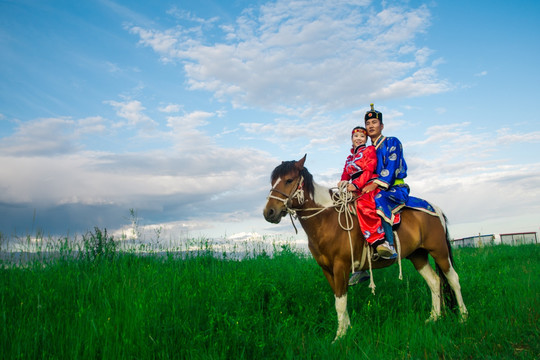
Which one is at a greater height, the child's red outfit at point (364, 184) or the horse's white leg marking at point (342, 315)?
the child's red outfit at point (364, 184)

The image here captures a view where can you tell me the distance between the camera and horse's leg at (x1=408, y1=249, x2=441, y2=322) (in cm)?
639

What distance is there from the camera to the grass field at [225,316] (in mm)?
4422

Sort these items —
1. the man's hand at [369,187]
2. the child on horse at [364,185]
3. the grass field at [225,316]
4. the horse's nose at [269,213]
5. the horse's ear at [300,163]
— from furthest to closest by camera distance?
the man's hand at [369,187] < the child on horse at [364,185] < the horse's ear at [300,163] < the horse's nose at [269,213] < the grass field at [225,316]

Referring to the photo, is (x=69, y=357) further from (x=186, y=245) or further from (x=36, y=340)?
(x=186, y=245)

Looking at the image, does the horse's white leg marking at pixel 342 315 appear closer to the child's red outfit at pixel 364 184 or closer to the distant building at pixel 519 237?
the child's red outfit at pixel 364 184

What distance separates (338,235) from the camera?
18.5ft

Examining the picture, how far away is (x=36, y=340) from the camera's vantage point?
4.48 metres

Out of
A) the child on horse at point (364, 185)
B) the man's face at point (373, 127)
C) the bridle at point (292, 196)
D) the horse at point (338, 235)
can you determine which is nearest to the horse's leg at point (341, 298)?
the horse at point (338, 235)

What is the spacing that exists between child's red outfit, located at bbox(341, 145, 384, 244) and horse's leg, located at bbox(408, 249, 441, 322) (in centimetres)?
149

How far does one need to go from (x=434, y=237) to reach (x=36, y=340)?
6.22 m

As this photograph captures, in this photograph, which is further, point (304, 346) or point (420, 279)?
point (420, 279)

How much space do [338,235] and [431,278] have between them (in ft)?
7.52

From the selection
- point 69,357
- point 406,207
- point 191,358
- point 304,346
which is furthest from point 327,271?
point 69,357

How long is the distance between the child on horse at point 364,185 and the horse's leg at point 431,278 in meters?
1.15
